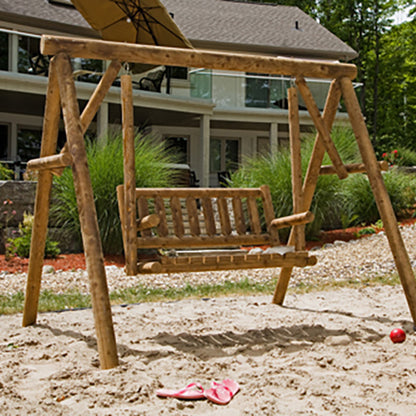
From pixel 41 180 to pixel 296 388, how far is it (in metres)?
2.24

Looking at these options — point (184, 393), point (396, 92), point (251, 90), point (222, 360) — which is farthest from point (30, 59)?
point (396, 92)

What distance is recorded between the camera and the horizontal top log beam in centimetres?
324

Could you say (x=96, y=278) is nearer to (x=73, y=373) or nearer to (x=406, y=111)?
(x=73, y=373)

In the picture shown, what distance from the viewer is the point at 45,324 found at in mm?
4109

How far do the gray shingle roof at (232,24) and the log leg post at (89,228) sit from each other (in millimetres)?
13388

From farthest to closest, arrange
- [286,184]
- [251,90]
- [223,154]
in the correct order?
1. [223,154]
2. [251,90]
3. [286,184]

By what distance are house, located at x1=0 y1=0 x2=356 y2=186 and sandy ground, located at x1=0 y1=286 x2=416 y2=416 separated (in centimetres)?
1095

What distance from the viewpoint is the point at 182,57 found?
3594mm

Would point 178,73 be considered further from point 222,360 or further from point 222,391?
point 222,391

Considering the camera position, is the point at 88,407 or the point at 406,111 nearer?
the point at 88,407

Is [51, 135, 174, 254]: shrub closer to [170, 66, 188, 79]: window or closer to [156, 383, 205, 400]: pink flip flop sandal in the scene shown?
[156, 383, 205, 400]: pink flip flop sandal

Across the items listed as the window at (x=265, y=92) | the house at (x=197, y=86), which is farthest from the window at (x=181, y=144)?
the window at (x=265, y=92)

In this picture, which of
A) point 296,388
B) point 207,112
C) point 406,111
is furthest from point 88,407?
point 406,111

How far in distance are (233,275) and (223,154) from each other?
13262mm
